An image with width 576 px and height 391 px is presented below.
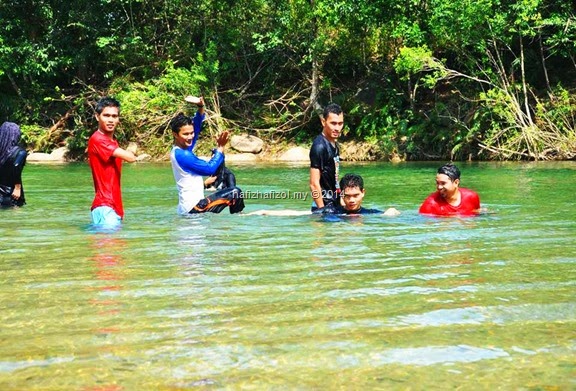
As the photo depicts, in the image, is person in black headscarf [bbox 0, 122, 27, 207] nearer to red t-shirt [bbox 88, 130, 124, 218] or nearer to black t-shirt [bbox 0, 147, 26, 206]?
black t-shirt [bbox 0, 147, 26, 206]

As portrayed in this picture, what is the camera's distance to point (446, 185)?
8641 millimetres

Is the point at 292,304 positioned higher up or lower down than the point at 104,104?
lower down

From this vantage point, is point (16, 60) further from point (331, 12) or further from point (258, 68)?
point (331, 12)

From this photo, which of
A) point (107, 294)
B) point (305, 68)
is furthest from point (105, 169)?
point (305, 68)

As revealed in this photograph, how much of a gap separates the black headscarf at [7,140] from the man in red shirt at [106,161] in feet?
10.7

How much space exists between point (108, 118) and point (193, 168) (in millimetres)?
1262

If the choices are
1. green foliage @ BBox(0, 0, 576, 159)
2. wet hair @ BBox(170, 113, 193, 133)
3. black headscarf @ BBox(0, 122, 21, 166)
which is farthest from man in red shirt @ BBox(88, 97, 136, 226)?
green foliage @ BBox(0, 0, 576, 159)

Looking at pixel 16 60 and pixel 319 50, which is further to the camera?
pixel 16 60

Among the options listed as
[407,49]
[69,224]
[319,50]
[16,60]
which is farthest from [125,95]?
[69,224]

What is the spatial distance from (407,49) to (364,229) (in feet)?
51.9

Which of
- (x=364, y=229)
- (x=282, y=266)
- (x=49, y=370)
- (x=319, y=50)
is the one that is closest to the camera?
(x=49, y=370)

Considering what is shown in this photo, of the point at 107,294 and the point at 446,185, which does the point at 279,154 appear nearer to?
the point at 446,185

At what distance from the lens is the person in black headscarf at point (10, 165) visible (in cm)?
1073

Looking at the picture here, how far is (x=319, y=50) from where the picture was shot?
2722 cm
